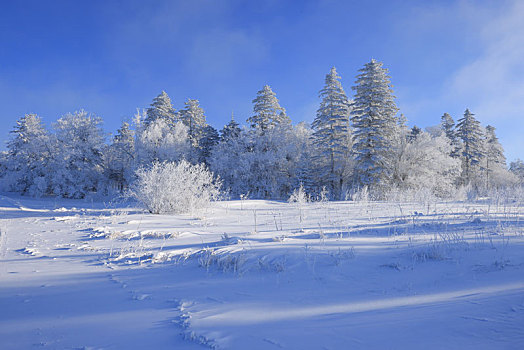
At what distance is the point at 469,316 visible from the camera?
197cm

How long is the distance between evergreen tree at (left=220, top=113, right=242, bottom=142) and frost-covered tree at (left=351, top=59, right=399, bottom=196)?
13583 mm

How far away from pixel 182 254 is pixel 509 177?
41.2 m

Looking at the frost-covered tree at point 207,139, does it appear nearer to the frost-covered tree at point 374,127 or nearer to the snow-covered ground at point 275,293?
the frost-covered tree at point 374,127

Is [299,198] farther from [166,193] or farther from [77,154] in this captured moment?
[77,154]

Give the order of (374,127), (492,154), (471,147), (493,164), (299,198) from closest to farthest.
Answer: (299,198) → (374,127) → (471,147) → (493,164) → (492,154)

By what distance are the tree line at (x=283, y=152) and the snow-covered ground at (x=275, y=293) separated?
15.2 m

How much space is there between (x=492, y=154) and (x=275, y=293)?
143ft

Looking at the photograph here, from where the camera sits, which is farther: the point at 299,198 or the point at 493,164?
the point at 493,164

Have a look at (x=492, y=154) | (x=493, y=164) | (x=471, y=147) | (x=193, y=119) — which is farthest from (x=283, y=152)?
(x=492, y=154)

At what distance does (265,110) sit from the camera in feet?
95.2

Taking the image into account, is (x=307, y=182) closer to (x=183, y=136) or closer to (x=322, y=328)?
(x=183, y=136)

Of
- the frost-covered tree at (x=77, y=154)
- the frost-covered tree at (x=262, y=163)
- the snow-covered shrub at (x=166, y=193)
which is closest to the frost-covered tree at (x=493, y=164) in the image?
the frost-covered tree at (x=262, y=163)

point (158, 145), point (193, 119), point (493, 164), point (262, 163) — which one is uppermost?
point (193, 119)

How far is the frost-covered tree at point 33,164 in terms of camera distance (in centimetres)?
2633
